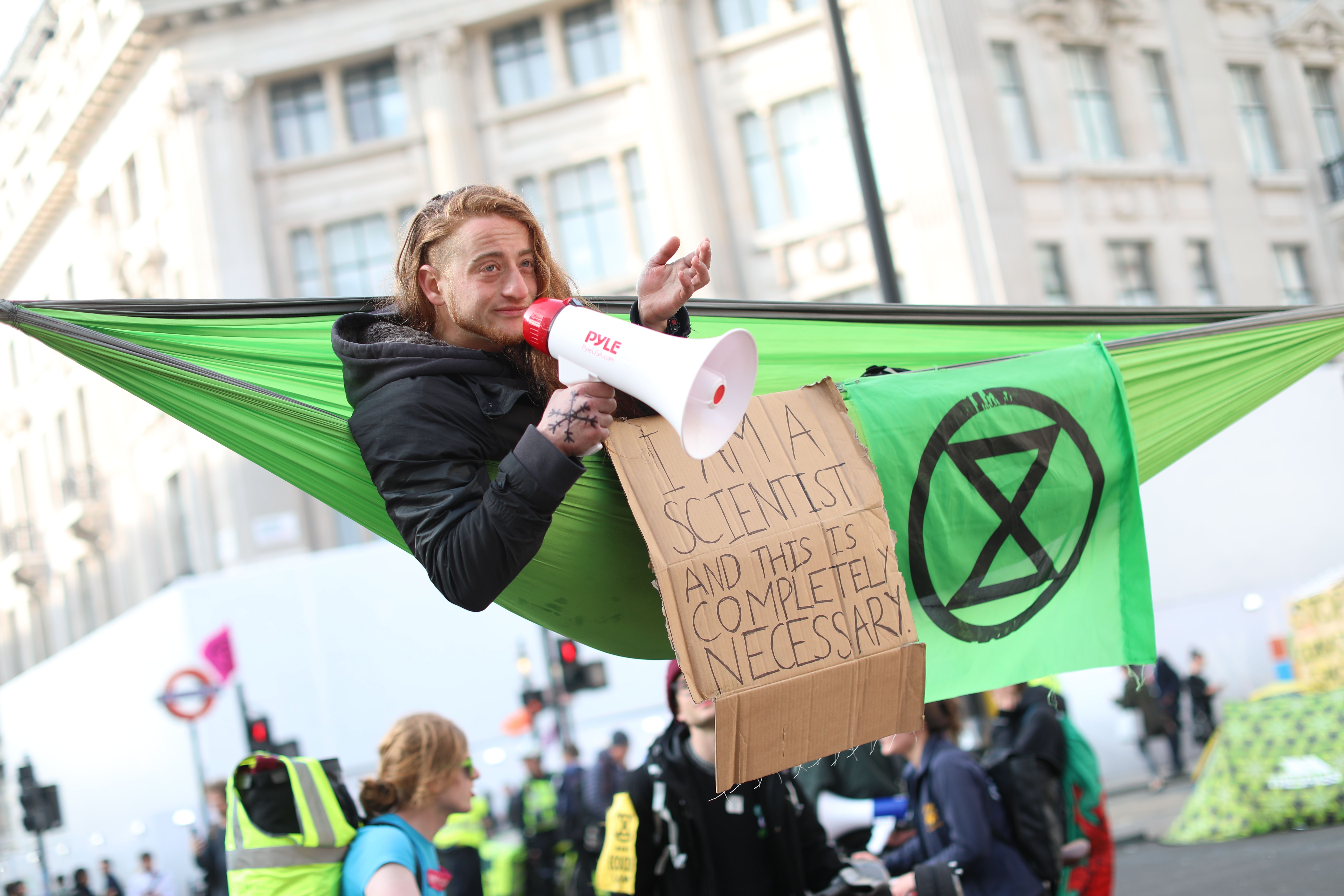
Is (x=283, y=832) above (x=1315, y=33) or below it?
below

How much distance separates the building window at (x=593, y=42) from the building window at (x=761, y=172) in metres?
3.21

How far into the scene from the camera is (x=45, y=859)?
1406 centimetres

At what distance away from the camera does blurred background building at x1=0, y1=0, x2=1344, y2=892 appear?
22672 millimetres

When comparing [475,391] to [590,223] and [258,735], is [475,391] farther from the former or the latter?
[590,223]

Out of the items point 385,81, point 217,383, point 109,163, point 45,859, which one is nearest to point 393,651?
point 45,859

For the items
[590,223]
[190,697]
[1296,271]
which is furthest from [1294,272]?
[190,697]

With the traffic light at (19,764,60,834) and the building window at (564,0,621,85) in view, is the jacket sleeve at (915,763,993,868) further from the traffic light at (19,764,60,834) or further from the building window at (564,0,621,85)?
the building window at (564,0,621,85)

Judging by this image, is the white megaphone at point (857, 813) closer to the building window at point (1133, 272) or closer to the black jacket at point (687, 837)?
the black jacket at point (687, 837)

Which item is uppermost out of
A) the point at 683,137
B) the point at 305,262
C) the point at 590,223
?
the point at 683,137

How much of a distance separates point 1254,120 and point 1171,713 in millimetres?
15085

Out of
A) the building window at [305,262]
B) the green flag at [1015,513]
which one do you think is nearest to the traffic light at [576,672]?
the green flag at [1015,513]

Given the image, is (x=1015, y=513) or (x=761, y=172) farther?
(x=761, y=172)

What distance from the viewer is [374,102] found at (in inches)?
1059

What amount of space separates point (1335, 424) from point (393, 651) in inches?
555
